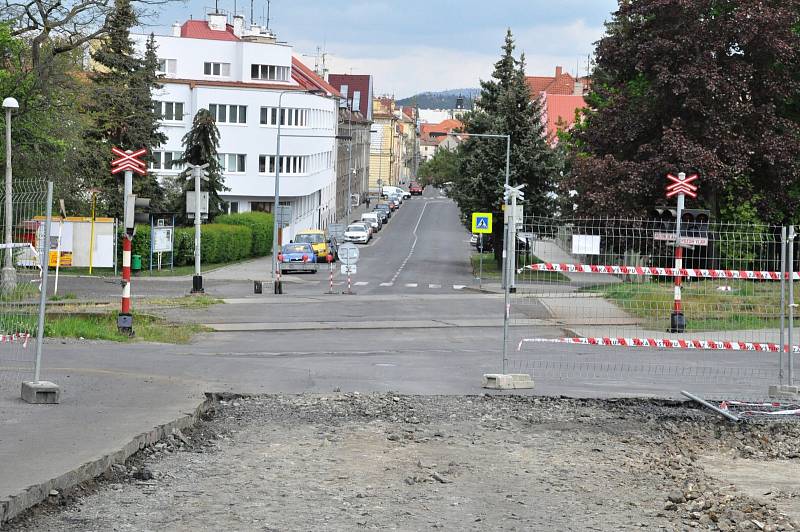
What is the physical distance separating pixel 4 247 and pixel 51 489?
24.5ft

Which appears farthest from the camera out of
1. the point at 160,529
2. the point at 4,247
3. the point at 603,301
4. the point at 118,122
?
the point at 118,122

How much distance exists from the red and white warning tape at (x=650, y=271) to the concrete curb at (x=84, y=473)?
7.13m

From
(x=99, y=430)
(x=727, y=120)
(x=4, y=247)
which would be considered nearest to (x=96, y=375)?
(x=4, y=247)

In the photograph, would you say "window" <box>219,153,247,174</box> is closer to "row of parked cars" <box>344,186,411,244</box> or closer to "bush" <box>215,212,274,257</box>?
"bush" <box>215,212,274,257</box>

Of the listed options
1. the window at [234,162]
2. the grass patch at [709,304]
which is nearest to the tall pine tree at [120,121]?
the window at [234,162]

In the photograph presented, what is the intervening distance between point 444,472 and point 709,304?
1017cm

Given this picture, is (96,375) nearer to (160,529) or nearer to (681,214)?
(160,529)

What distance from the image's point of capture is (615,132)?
161 ft

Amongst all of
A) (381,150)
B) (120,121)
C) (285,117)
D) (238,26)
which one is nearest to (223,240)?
(120,121)

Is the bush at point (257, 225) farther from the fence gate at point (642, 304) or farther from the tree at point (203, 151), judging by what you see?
the fence gate at point (642, 304)

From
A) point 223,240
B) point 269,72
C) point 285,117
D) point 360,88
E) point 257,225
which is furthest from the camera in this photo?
point 360,88

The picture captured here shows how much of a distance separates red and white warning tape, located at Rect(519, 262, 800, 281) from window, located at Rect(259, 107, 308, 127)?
62.3 m

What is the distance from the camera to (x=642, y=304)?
1917 cm

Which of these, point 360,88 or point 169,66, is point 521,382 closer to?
point 169,66
